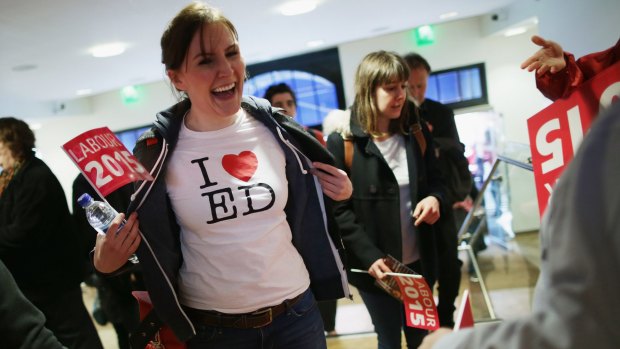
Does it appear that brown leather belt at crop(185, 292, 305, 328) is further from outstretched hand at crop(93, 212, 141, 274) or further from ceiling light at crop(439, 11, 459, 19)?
ceiling light at crop(439, 11, 459, 19)

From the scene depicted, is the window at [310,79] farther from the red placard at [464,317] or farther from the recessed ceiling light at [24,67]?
the red placard at [464,317]

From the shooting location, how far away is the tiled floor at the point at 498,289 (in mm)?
3505

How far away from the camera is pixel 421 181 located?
2.34 meters

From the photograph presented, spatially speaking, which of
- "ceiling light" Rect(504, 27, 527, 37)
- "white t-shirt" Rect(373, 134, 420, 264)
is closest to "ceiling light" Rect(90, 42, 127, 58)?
"white t-shirt" Rect(373, 134, 420, 264)

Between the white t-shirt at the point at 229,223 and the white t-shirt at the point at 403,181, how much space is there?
88cm

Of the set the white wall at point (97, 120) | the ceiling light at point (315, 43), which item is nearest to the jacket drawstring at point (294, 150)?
the ceiling light at point (315, 43)

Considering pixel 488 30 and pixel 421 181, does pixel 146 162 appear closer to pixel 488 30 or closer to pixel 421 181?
pixel 421 181

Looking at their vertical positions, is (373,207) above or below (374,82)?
below

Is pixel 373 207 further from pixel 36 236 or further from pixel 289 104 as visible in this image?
pixel 36 236

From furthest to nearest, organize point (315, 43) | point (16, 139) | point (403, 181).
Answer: point (315, 43) < point (16, 139) < point (403, 181)

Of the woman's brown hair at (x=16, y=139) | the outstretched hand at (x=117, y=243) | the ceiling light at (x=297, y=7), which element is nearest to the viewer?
the outstretched hand at (x=117, y=243)

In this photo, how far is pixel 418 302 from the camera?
6.60 ft

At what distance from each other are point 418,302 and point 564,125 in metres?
0.91

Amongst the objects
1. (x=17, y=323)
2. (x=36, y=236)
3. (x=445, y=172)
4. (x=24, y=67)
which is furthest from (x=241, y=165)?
(x=24, y=67)
